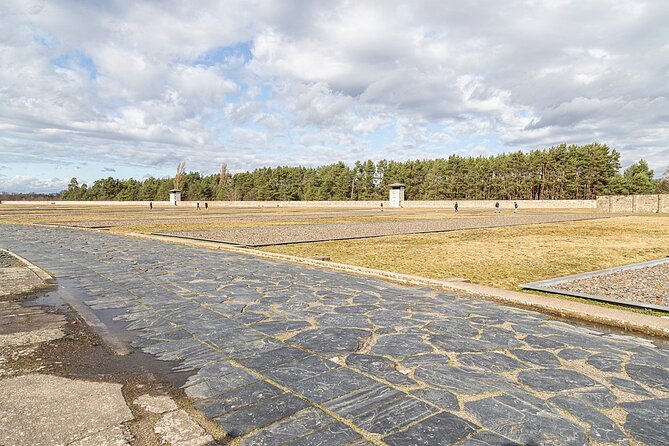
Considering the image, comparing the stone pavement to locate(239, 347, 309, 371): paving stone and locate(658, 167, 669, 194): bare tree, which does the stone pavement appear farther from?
locate(658, 167, 669, 194): bare tree

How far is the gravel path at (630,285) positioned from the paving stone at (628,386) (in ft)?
9.83

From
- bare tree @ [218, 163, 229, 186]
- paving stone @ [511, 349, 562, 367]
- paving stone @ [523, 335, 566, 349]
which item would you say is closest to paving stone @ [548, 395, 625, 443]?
paving stone @ [511, 349, 562, 367]

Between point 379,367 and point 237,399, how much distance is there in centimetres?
124

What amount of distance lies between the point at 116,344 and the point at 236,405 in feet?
6.40

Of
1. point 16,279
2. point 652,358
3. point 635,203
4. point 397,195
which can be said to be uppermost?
point 397,195

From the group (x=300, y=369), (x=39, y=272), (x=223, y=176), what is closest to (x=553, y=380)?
(x=300, y=369)

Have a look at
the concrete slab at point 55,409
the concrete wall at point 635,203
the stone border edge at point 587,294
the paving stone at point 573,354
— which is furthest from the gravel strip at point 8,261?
the concrete wall at point 635,203

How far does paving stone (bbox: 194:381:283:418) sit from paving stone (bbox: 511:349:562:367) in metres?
2.28

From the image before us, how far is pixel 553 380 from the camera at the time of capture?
10.5 ft

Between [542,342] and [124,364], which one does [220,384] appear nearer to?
[124,364]

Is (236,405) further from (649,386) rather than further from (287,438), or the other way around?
(649,386)

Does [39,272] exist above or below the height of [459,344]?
above

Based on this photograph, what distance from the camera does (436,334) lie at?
14.0ft

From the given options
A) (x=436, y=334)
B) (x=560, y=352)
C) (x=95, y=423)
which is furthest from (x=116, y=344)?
(x=560, y=352)
